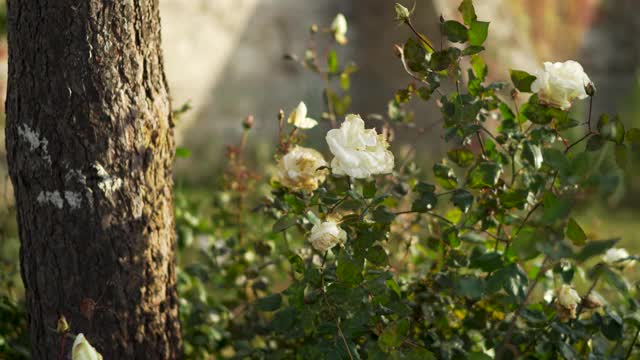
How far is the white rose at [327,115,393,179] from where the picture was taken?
1581 millimetres

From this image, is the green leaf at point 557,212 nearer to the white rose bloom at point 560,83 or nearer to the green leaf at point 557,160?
the green leaf at point 557,160

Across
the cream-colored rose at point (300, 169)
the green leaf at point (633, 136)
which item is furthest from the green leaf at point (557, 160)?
the cream-colored rose at point (300, 169)

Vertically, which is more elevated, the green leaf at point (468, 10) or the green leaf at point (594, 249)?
the green leaf at point (468, 10)

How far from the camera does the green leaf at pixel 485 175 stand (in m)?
1.66

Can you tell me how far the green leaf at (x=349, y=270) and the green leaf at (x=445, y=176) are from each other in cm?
28

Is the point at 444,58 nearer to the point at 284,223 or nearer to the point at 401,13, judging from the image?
the point at 401,13

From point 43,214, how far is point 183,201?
0.82 m

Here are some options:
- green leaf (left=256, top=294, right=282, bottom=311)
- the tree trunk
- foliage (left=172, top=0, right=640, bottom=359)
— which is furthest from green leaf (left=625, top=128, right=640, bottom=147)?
the tree trunk

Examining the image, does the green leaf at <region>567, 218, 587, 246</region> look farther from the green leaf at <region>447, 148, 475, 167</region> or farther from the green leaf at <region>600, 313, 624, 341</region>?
the green leaf at <region>447, 148, 475, 167</region>

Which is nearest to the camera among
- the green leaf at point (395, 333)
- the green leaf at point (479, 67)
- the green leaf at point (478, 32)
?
the green leaf at point (395, 333)

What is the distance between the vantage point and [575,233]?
1.42 m

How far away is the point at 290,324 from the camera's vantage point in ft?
5.93

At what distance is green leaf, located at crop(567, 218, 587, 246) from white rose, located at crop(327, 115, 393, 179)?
0.34 meters

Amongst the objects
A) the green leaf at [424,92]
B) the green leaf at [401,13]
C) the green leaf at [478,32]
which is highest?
the green leaf at [401,13]
